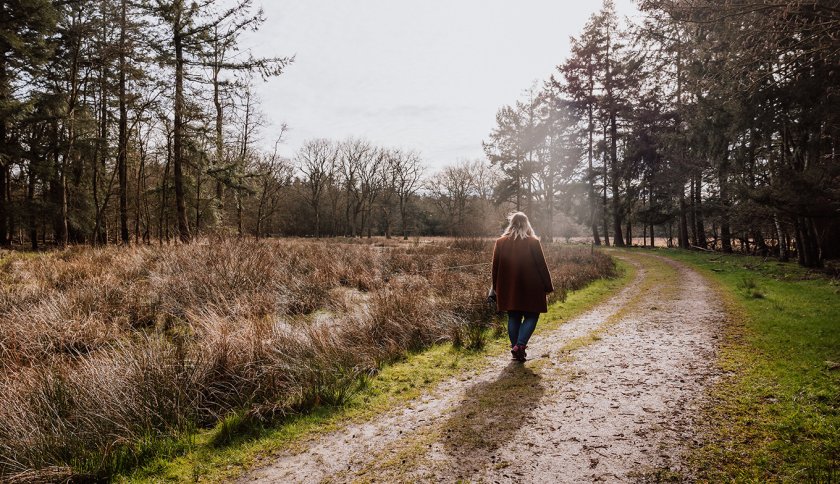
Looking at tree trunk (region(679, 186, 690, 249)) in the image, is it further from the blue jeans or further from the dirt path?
the blue jeans

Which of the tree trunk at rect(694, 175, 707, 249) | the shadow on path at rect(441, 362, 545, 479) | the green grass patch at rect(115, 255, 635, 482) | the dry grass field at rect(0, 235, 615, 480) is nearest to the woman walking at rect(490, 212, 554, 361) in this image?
the shadow on path at rect(441, 362, 545, 479)

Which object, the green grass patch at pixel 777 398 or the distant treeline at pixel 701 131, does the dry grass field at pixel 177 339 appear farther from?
the distant treeline at pixel 701 131

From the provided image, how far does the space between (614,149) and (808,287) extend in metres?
22.5

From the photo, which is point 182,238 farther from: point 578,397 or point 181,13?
point 578,397

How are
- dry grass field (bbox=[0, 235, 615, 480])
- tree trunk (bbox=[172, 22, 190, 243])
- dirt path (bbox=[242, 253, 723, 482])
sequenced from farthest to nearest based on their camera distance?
tree trunk (bbox=[172, 22, 190, 243]) < dry grass field (bbox=[0, 235, 615, 480]) < dirt path (bbox=[242, 253, 723, 482])

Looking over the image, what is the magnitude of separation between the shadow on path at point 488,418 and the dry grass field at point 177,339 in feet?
4.59

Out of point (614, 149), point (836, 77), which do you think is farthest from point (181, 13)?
point (614, 149)

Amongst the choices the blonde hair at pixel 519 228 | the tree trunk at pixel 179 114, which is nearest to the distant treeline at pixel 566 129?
the tree trunk at pixel 179 114

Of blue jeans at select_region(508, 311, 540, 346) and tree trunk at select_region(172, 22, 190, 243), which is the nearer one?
blue jeans at select_region(508, 311, 540, 346)

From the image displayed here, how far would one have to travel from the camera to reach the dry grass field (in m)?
3.35

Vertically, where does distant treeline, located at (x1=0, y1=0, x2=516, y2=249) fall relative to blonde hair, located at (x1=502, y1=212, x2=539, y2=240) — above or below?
above

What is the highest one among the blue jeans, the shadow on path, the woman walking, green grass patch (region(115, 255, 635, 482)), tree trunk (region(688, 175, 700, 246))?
tree trunk (region(688, 175, 700, 246))

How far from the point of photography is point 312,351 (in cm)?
504

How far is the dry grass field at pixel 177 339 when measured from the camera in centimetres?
335
